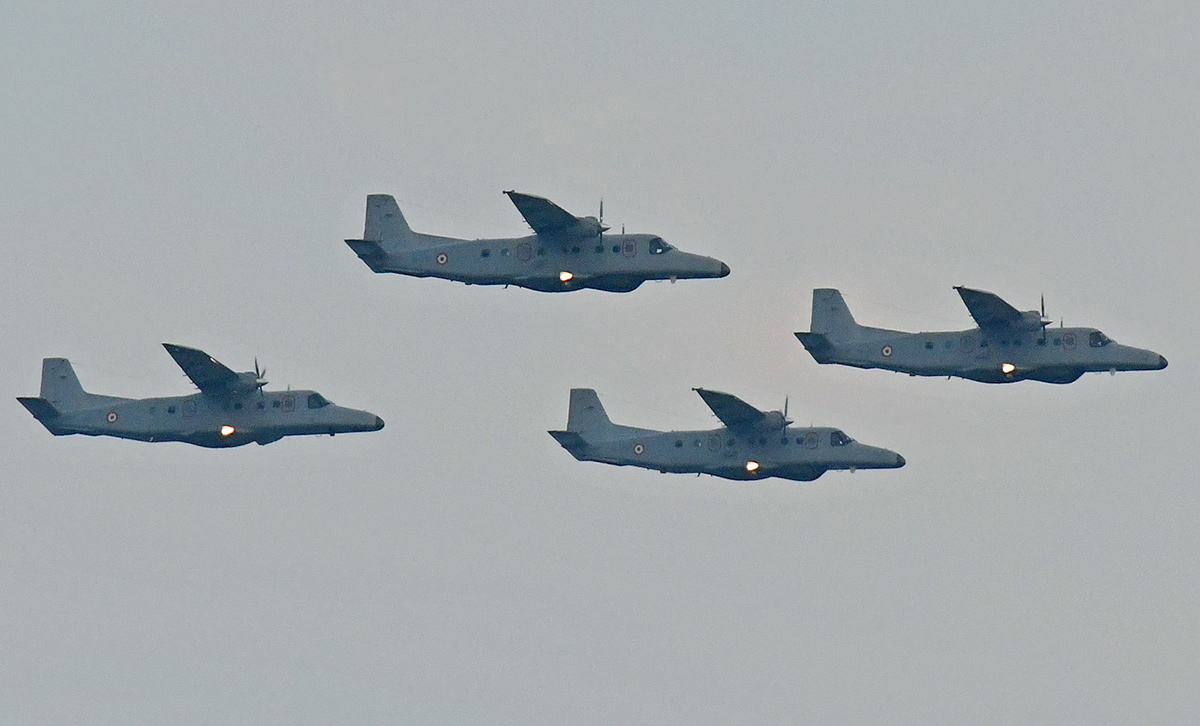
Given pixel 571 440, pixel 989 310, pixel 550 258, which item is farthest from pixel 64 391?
pixel 989 310

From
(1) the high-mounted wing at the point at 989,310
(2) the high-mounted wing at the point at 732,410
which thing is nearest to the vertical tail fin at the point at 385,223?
(2) the high-mounted wing at the point at 732,410

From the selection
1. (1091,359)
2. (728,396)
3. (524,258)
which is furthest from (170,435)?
(1091,359)

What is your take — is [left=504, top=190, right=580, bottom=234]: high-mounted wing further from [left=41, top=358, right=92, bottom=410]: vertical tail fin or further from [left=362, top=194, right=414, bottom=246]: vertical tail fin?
[left=41, top=358, right=92, bottom=410]: vertical tail fin

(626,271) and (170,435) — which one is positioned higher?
(626,271)

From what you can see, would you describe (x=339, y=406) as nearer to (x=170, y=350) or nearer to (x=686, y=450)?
(x=170, y=350)

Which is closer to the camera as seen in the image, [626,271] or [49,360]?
[626,271]

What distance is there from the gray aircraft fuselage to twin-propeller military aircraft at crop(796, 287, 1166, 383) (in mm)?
23943

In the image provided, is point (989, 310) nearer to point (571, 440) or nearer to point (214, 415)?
point (571, 440)

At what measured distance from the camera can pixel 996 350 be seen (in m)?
126

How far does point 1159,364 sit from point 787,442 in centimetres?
1850

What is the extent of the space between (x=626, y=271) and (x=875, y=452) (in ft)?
53.1

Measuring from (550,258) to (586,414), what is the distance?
13000mm

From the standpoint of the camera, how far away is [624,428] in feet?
438

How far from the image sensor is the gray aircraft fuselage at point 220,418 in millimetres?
126188
